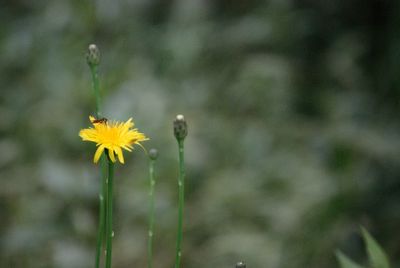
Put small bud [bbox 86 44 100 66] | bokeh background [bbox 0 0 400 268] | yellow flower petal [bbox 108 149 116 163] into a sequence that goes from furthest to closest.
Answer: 1. bokeh background [bbox 0 0 400 268]
2. small bud [bbox 86 44 100 66]
3. yellow flower petal [bbox 108 149 116 163]

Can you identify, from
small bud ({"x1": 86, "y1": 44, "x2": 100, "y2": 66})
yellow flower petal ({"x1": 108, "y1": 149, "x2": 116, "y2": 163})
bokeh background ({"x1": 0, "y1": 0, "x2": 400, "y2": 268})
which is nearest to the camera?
yellow flower petal ({"x1": 108, "y1": 149, "x2": 116, "y2": 163})

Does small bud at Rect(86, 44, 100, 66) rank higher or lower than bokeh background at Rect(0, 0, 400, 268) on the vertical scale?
lower

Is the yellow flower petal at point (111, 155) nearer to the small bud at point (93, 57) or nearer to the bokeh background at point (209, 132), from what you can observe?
the small bud at point (93, 57)

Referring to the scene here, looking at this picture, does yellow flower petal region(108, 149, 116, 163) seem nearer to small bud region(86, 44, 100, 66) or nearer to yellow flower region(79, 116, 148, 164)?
yellow flower region(79, 116, 148, 164)

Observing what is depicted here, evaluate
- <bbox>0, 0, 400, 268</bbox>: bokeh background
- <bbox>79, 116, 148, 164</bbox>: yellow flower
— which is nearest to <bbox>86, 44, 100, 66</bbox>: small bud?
<bbox>79, 116, 148, 164</bbox>: yellow flower

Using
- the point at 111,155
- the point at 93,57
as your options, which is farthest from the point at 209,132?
the point at 111,155

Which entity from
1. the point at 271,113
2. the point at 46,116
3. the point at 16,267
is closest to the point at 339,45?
the point at 271,113

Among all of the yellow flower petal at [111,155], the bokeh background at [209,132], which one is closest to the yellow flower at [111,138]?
the yellow flower petal at [111,155]

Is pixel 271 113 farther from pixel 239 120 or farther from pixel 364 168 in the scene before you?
pixel 364 168

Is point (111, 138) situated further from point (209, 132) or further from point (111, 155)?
point (209, 132)
